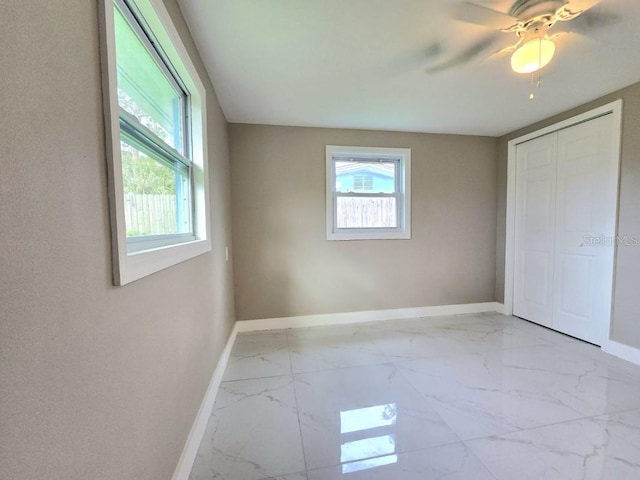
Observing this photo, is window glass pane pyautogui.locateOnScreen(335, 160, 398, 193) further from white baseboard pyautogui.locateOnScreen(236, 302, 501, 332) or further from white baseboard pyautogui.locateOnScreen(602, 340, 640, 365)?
white baseboard pyautogui.locateOnScreen(602, 340, 640, 365)

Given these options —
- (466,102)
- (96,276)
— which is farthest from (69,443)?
(466,102)

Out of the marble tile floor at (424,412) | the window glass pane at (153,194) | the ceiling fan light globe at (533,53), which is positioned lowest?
the marble tile floor at (424,412)

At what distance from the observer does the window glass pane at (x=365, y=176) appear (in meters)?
3.24

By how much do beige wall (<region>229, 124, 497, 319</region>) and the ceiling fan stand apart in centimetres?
167

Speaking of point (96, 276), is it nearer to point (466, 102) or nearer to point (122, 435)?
point (122, 435)

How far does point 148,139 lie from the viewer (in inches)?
44.6

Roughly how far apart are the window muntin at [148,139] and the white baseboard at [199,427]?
3.23ft

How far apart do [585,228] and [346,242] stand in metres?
2.33

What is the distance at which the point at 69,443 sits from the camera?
59cm

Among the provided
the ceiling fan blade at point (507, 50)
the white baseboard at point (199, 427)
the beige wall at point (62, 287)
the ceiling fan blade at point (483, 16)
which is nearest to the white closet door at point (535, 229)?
the ceiling fan blade at point (507, 50)

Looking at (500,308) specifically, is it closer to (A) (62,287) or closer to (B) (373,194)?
(B) (373,194)

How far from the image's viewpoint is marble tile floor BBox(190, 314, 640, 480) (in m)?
1.31

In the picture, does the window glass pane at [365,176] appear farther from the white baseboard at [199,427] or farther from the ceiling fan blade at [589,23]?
the white baseboard at [199,427]

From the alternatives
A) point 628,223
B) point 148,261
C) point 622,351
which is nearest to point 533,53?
point 628,223
